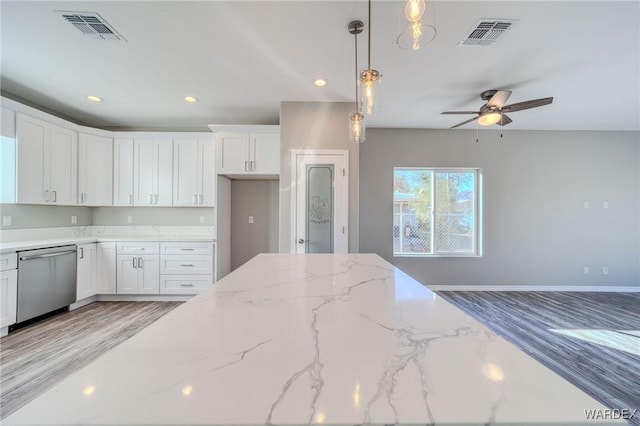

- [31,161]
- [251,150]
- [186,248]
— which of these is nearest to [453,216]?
[251,150]

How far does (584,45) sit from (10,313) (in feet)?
19.3

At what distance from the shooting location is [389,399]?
465mm

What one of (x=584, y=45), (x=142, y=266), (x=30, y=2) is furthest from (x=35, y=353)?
(x=584, y=45)

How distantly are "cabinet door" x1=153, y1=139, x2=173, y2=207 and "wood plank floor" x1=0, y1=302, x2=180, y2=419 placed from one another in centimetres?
152

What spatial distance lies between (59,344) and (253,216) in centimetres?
258

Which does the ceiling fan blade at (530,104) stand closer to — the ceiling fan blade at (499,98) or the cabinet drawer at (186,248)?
the ceiling fan blade at (499,98)

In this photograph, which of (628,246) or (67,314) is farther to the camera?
(628,246)

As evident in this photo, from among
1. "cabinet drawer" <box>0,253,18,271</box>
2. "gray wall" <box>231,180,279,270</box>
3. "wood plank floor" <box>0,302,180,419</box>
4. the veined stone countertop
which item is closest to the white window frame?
"gray wall" <box>231,180,279,270</box>

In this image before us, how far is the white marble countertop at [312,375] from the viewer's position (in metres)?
0.43

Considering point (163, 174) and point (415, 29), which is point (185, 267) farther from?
point (415, 29)

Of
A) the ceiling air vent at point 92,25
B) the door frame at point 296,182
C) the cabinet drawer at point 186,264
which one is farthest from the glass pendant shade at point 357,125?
the cabinet drawer at point 186,264

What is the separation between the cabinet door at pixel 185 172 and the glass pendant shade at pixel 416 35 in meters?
3.57

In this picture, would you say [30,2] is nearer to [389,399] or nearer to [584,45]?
[389,399]

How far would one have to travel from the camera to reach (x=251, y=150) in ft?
12.3
